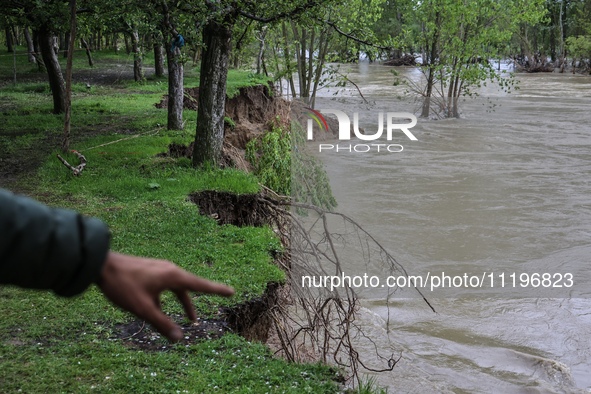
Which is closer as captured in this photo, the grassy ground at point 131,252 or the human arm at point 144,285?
the human arm at point 144,285

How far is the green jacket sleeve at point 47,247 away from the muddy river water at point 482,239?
5.92 metres

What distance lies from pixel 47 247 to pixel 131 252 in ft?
19.5

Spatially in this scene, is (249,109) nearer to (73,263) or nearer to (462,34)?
(462,34)

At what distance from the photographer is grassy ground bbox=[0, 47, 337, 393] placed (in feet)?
16.7

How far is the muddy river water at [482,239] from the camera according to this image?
902cm

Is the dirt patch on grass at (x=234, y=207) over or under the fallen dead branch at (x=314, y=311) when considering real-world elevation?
over

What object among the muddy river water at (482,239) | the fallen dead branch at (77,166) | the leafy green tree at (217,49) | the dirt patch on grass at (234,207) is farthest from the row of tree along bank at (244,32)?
the muddy river water at (482,239)

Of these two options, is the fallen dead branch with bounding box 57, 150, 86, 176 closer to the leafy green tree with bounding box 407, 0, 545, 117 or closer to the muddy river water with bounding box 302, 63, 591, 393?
the muddy river water with bounding box 302, 63, 591, 393

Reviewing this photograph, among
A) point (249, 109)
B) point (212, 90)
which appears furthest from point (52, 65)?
point (212, 90)

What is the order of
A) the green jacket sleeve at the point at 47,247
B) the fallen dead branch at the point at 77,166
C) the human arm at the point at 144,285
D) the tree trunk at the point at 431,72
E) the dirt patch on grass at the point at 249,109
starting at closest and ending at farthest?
1. the green jacket sleeve at the point at 47,247
2. the human arm at the point at 144,285
3. the fallen dead branch at the point at 77,166
4. the dirt patch on grass at the point at 249,109
5. the tree trunk at the point at 431,72

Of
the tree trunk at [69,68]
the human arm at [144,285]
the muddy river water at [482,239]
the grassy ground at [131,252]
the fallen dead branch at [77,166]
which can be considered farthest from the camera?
the fallen dead branch at [77,166]

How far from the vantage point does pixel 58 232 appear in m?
1.63

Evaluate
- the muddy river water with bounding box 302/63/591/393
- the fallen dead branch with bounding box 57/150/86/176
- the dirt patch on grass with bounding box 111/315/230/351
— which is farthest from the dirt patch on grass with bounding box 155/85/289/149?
the dirt patch on grass with bounding box 111/315/230/351

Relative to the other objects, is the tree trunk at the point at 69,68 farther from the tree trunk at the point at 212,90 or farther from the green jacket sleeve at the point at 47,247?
the green jacket sleeve at the point at 47,247
